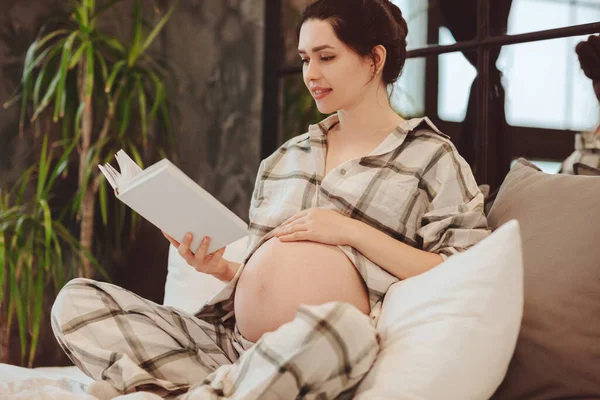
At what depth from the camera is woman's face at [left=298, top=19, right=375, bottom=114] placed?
169 centimetres

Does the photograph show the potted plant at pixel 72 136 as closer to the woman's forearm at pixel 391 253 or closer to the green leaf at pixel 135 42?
the green leaf at pixel 135 42

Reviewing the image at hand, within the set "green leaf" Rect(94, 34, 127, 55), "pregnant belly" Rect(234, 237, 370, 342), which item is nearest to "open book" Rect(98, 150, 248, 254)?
"pregnant belly" Rect(234, 237, 370, 342)

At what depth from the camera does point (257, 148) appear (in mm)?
3326

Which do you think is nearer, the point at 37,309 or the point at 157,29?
the point at 37,309

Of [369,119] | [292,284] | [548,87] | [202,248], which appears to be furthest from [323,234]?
[548,87]

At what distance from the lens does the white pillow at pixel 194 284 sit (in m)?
2.07

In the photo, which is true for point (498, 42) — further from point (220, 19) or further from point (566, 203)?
point (220, 19)

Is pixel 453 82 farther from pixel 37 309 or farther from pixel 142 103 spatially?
pixel 37 309

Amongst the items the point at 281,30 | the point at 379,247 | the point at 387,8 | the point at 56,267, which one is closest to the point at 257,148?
the point at 281,30

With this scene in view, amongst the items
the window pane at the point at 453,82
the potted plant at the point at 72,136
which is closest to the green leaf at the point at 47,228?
the potted plant at the point at 72,136

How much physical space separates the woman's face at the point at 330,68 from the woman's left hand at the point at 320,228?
10.1 inches

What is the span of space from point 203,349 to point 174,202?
0.38 meters

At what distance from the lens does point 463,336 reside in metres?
1.21

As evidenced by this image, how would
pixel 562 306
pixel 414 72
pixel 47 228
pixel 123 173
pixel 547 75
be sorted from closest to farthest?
pixel 562 306
pixel 123 173
pixel 547 75
pixel 414 72
pixel 47 228
